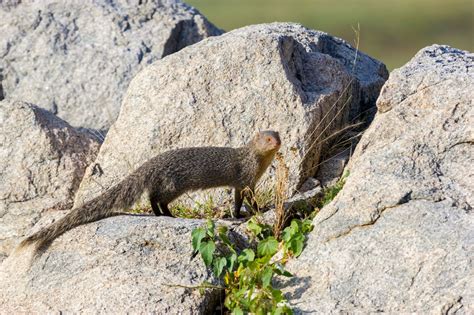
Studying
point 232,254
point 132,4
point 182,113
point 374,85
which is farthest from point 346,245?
point 132,4

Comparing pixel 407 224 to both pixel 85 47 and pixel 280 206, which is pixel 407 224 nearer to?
pixel 280 206

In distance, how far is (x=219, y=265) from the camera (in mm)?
6148

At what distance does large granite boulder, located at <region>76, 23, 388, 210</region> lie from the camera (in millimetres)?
8016

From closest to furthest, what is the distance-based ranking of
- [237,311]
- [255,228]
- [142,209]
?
1. [237,311]
2. [255,228]
3. [142,209]

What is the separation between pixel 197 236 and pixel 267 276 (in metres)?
0.57

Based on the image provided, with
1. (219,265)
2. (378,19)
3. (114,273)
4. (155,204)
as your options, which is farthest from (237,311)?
(378,19)

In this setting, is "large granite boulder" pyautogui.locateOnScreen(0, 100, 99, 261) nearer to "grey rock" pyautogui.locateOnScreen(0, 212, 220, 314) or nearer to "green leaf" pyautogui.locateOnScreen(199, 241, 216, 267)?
"grey rock" pyautogui.locateOnScreen(0, 212, 220, 314)

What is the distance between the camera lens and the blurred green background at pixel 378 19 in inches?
1115

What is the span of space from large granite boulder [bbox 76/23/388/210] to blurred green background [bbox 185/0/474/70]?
657 inches

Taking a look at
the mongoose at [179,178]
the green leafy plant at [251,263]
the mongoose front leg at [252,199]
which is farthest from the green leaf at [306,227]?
the mongoose at [179,178]

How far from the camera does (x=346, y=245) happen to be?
613 centimetres

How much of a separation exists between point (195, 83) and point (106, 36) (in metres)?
2.47

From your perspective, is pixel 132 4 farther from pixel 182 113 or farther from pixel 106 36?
pixel 182 113

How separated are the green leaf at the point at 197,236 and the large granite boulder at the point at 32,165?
87.3 inches
